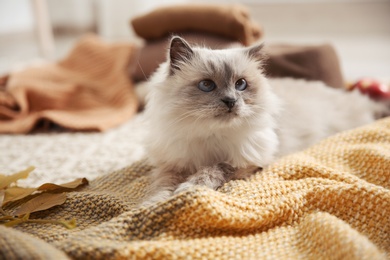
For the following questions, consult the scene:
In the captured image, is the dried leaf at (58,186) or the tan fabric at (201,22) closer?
the dried leaf at (58,186)

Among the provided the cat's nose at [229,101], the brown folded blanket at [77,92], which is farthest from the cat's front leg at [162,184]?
the brown folded blanket at [77,92]

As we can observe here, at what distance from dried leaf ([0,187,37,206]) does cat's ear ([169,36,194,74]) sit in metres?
0.64

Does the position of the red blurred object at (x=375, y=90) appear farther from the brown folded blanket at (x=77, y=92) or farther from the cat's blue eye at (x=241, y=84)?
the brown folded blanket at (x=77, y=92)

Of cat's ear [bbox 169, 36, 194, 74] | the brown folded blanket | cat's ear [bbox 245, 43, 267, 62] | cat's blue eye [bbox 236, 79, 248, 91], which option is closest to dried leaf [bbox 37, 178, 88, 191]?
cat's ear [bbox 169, 36, 194, 74]

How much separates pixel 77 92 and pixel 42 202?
1603 millimetres

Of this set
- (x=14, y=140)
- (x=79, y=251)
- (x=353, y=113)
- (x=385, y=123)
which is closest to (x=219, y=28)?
(x=353, y=113)

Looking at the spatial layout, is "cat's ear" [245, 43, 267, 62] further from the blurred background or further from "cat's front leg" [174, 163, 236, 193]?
the blurred background

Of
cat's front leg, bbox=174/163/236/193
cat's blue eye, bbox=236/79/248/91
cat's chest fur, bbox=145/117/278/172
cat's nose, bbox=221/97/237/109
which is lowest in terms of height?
cat's front leg, bbox=174/163/236/193

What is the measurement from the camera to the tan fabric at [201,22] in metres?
2.51

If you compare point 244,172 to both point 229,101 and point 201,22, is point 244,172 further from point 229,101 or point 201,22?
point 201,22

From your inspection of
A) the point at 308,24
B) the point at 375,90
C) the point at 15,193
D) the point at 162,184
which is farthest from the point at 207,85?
the point at 308,24

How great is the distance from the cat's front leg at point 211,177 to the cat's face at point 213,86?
0.52 ft

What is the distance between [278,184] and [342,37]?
2973 millimetres

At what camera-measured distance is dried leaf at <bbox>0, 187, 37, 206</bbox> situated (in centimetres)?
124
